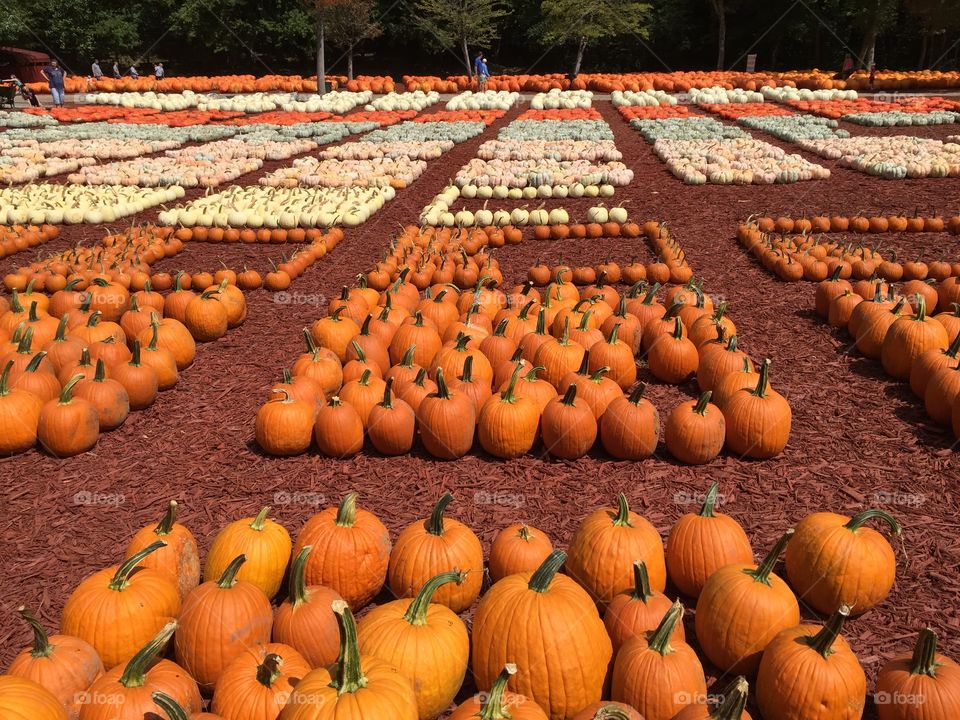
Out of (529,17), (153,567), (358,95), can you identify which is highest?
(529,17)

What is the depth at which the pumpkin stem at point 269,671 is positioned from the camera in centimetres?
243

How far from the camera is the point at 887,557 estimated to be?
3.33 meters

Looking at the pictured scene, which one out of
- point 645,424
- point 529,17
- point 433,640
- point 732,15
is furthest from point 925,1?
point 433,640

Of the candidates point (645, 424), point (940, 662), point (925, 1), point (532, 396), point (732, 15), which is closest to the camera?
point (940, 662)

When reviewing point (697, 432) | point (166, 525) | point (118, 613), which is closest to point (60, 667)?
point (118, 613)

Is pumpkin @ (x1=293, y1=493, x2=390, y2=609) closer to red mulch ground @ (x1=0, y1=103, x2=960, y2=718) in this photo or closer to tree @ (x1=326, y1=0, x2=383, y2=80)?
red mulch ground @ (x1=0, y1=103, x2=960, y2=718)

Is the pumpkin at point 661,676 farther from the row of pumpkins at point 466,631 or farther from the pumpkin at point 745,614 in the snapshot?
the pumpkin at point 745,614

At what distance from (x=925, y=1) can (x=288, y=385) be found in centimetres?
4360

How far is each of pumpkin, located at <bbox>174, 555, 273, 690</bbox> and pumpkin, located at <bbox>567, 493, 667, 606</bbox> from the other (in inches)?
58.5

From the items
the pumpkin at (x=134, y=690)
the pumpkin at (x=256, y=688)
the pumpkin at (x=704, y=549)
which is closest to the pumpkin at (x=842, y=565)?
the pumpkin at (x=704, y=549)

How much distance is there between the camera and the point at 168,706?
2.07 meters

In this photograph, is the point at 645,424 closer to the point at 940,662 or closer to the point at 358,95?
the point at 940,662

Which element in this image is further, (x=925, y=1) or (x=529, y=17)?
(x=529, y=17)

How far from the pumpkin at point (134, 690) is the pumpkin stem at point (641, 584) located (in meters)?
1.79
